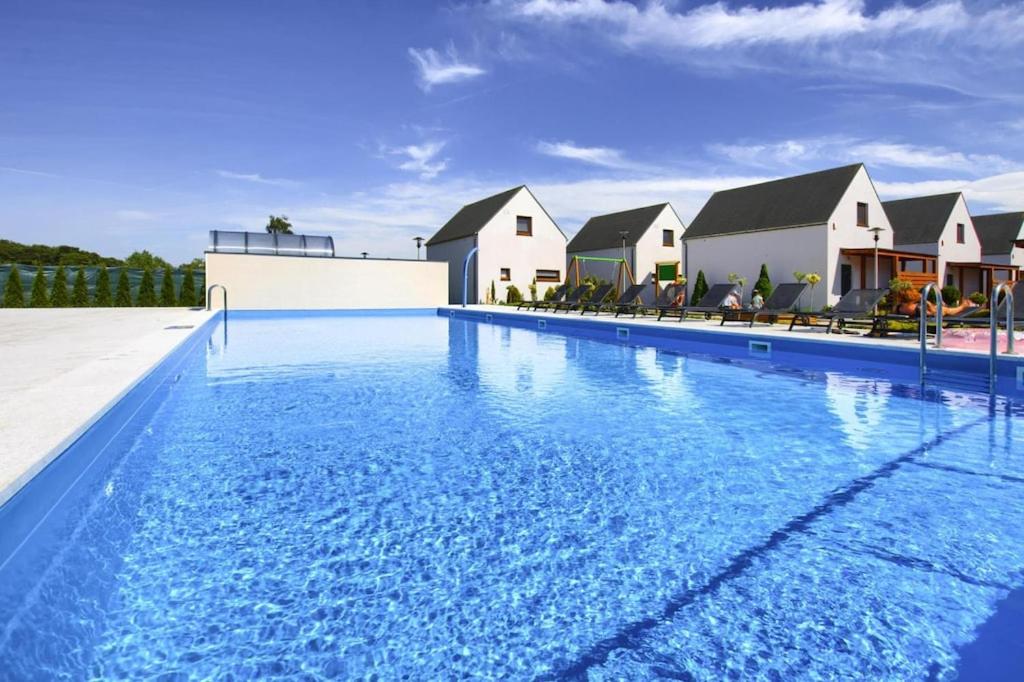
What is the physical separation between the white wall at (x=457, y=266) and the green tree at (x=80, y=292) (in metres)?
15.8

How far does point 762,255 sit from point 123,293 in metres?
27.2

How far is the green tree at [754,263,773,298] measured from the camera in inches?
899

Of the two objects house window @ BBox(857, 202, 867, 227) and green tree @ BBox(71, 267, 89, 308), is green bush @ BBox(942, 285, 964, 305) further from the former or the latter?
green tree @ BBox(71, 267, 89, 308)

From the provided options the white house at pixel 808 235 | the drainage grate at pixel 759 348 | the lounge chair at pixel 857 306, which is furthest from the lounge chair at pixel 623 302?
the white house at pixel 808 235

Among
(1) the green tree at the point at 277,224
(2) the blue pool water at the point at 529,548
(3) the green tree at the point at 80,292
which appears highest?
(1) the green tree at the point at 277,224

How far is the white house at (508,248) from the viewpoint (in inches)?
1188

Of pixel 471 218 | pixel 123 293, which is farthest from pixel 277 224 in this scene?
pixel 123 293

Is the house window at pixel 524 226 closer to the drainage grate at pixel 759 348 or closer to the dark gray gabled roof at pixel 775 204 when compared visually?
the dark gray gabled roof at pixel 775 204

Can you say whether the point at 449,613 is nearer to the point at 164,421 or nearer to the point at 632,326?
the point at 164,421

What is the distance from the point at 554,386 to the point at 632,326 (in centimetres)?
651

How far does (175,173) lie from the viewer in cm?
2589

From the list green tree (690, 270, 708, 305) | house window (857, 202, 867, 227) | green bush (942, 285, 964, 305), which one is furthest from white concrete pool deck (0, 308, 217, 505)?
green bush (942, 285, 964, 305)

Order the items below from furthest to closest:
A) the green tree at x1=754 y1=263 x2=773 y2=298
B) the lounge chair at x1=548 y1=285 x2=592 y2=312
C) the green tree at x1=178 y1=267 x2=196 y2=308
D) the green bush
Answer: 1. the green tree at x1=178 y1=267 x2=196 y2=308
2. the green bush
3. the green tree at x1=754 y1=263 x2=773 y2=298
4. the lounge chair at x1=548 y1=285 x2=592 y2=312

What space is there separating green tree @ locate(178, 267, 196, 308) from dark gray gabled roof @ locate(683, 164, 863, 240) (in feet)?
73.9
